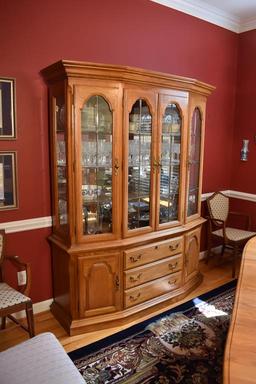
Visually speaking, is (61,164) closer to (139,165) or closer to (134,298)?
(139,165)

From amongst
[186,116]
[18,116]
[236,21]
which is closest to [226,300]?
[186,116]

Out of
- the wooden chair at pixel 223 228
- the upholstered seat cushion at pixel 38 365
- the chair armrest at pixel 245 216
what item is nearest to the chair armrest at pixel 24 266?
the upholstered seat cushion at pixel 38 365

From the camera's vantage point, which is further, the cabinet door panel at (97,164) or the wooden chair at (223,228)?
the wooden chair at (223,228)

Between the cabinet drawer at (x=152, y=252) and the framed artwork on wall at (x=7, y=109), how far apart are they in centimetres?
137

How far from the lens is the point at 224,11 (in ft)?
12.1

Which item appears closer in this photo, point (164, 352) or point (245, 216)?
point (164, 352)

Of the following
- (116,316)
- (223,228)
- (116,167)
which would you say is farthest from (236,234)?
(116,167)

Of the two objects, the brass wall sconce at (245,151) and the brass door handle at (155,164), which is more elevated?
the brass wall sconce at (245,151)

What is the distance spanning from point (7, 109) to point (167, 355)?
2.24 meters

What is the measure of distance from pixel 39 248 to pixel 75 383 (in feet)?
5.00

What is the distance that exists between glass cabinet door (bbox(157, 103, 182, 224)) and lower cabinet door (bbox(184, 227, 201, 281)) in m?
0.31

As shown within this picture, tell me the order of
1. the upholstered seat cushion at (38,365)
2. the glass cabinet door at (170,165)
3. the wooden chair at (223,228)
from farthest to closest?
the wooden chair at (223,228) < the glass cabinet door at (170,165) < the upholstered seat cushion at (38,365)

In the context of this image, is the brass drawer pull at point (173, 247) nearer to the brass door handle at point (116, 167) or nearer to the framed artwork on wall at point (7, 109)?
the brass door handle at point (116, 167)

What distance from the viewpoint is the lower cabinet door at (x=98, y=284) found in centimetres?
251
